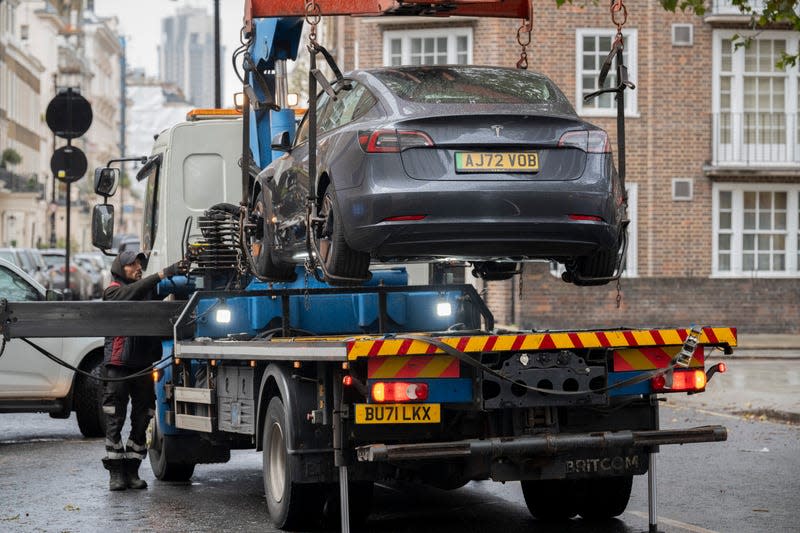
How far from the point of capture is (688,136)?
34.5 m

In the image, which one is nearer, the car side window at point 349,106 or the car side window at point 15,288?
the car side window at point 349,106

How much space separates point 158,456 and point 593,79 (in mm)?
23747

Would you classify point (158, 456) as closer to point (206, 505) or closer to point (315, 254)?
point (206, 505)

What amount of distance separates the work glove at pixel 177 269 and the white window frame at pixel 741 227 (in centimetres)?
2376

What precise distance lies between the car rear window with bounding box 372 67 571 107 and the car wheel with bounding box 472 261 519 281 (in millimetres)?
1485

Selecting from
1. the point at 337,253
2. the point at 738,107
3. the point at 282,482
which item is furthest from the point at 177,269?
the point at 738,107

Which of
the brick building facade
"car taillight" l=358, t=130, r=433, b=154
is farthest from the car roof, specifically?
the brick building facade

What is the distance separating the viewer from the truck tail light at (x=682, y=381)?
8680mm

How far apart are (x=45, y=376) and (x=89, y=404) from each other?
584mm

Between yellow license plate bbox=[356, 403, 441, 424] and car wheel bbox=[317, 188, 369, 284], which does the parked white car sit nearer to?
car wheel bbox=[317, 188, 369, 284]

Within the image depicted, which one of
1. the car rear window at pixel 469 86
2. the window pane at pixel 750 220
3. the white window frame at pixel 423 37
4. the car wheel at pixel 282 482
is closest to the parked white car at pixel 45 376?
the car wheel at pixel 282 482

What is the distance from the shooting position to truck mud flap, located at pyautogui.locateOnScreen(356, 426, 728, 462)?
8.02m

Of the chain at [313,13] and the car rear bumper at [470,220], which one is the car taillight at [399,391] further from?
the chain at [313,13]

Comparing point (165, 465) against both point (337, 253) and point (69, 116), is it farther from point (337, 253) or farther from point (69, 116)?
point (69, 116)
